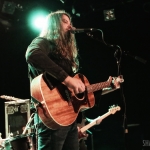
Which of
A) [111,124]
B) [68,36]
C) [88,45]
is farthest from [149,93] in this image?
[68,36]

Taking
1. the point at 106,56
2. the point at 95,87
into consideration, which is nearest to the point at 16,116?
the point at 106,56

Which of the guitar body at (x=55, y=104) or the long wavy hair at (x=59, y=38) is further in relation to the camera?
the long wavy hair at (x=59, y=38)

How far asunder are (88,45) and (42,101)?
4.83 m

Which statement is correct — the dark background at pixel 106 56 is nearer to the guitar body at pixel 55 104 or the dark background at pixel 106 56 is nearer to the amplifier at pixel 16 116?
the amplifier at pixel 16 116

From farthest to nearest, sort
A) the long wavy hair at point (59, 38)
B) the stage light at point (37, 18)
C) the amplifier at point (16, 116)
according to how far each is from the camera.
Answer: the stage light at point (37, 18)
the amplifier at point (16, 116)
the long wavy hair at point (59, 38)

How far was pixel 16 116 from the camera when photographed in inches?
209

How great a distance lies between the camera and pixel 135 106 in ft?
21.1

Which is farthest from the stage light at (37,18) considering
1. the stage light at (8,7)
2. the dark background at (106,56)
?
the stage light at (8,7)

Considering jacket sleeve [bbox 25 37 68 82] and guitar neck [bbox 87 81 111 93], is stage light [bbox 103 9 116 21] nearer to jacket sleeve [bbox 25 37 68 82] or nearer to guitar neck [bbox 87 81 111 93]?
guitar neck [bbox 87 81 111 93]

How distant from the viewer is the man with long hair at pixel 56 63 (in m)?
2.19

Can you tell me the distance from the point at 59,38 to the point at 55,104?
27.8 inches

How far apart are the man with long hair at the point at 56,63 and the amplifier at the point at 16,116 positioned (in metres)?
2.83

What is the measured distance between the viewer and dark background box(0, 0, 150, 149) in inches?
229

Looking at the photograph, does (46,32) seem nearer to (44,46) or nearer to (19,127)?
(44,46)
